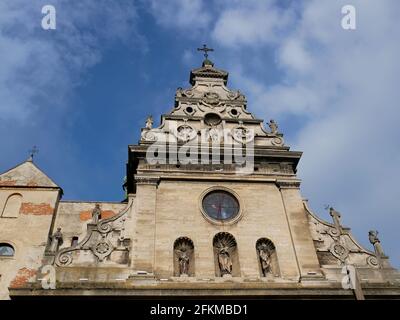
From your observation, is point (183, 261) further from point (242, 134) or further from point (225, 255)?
point (242, 134)

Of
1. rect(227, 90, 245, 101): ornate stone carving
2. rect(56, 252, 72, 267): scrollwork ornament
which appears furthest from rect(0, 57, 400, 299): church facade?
rect(227, 90, 245, 101): ornate stone carving

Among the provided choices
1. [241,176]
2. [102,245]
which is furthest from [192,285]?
[241,176]

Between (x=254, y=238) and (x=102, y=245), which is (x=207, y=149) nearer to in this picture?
(x=254, y=238)

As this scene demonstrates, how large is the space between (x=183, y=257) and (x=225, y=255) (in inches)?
53.4

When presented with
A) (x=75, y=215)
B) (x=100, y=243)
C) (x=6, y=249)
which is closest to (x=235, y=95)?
(x=75, y=215)

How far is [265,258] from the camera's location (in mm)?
13727

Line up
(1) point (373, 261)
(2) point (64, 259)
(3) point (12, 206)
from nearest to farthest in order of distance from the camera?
1. (2) point (64, 259)
2. (1) point (373, 261)
3. (3) point (12, 206)

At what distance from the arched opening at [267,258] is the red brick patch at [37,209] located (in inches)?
311

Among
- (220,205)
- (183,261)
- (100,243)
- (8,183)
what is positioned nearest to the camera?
(183,261)

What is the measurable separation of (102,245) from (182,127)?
606cm

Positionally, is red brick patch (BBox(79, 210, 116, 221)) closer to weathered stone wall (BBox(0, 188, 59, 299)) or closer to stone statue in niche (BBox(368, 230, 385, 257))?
weathered stone wall (BBox(0, 188, 59, 299))

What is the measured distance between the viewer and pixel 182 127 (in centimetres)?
1727

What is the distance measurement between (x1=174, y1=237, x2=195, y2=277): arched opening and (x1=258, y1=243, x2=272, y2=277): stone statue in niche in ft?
7.39

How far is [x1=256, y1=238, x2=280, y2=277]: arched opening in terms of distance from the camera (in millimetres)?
13477
